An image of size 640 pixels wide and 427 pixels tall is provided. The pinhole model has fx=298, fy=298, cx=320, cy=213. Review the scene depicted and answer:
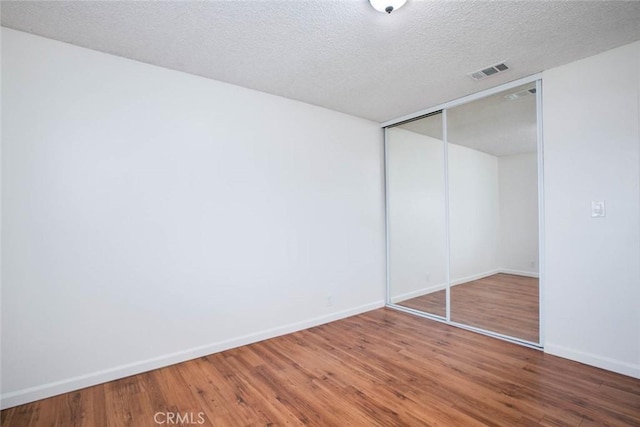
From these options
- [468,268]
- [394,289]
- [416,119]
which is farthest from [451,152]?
[394,289]

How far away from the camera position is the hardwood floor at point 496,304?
3299mm

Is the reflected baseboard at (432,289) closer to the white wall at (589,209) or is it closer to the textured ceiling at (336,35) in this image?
the white wall at (589,209)

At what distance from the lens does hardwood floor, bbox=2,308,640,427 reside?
1.90 meters

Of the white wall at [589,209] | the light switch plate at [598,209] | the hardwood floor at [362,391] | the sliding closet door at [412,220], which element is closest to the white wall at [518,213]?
the white wall at [589,209]

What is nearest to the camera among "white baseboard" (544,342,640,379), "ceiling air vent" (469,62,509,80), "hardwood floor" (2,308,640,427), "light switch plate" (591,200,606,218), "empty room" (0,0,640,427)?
"hardwood floor" (2,308,640,427)

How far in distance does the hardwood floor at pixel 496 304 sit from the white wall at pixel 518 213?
20 centimetres

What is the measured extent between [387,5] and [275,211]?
2124mm

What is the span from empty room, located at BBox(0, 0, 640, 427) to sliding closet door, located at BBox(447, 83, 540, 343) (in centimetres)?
5

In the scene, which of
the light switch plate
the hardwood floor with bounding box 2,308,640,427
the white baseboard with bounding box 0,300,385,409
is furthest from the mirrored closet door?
the white baseboard with bounding box 0,300,385,409

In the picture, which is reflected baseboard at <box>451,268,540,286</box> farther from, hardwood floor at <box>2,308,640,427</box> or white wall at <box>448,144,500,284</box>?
hardwood floor at <box>2,308,640,427</box>

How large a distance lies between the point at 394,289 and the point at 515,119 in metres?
2.65

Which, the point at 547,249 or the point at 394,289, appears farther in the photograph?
the point at 394,289

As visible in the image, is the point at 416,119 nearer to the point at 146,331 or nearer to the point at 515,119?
the point at 515,119

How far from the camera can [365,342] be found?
10.0ft
